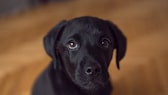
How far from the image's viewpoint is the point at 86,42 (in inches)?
69.5

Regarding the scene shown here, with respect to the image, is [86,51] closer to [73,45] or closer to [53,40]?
[73,45]

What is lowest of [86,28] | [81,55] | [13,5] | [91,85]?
[91,85]

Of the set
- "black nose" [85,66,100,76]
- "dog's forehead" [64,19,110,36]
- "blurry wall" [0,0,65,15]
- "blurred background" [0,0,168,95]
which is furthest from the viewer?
"blurry wall" [0,0,65,15]

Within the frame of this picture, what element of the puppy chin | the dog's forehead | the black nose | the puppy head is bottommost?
the puppy chin

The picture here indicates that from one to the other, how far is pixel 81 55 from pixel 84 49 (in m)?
0.04

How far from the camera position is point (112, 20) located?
371 centimetres

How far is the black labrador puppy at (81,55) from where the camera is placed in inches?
67.7

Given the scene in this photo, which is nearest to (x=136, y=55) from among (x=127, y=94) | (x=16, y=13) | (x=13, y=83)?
(x=127, y=94)

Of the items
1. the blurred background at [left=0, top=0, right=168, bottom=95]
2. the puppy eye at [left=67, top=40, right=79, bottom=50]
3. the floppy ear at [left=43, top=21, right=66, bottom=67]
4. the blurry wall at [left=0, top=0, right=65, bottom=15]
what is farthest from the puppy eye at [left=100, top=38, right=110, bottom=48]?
the blurry wall at [left=0, top=0, right=65, bottom=15]

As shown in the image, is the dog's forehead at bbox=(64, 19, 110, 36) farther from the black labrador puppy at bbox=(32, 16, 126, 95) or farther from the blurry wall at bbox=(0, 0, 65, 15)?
the blurry wall at bbox=(0, 0, 65, 15)

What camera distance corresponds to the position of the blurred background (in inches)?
105

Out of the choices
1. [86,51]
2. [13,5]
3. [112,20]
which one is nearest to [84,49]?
[86,51]

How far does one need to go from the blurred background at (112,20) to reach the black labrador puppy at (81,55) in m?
0.68

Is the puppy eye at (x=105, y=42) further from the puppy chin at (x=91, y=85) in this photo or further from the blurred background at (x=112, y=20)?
the blurred background at (x=112, y=20)
